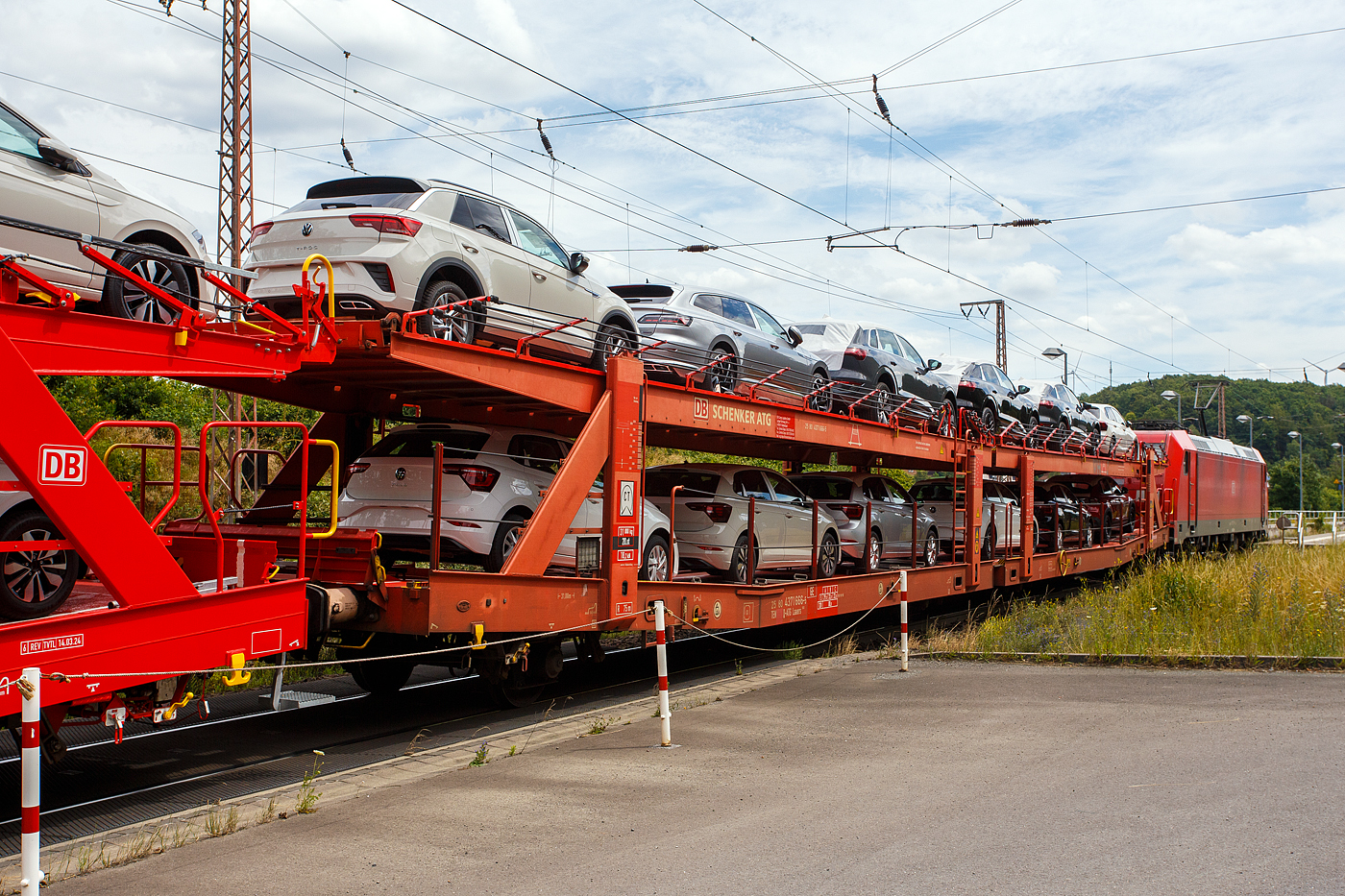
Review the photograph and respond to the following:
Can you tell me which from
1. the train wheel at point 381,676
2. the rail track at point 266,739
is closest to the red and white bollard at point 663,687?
the rail track at point 266,739

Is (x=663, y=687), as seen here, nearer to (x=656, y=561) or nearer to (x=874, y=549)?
(x=656, y=561)

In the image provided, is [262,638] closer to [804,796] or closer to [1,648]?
[1,648]

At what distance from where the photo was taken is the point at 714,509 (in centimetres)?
1191

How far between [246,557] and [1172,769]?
6235 mm

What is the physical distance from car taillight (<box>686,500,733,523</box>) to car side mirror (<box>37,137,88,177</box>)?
6.86m

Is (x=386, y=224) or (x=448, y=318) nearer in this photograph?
(x=386, y=224)

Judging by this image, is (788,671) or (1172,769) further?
(788,671)

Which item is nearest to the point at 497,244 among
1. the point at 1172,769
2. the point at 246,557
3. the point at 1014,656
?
the point at 246,557

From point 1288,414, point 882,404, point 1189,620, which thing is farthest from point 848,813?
point 1288,414

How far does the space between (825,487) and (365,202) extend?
333 inches

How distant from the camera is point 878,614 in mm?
18172

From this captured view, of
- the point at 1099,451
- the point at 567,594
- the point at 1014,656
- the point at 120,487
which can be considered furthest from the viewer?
the point at 1099,451

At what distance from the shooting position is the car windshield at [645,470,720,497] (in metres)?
12.0

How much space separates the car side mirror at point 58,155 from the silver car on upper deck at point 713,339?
534 cm
